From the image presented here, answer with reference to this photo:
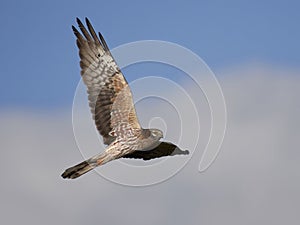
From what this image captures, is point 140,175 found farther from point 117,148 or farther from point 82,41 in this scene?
point 82,41

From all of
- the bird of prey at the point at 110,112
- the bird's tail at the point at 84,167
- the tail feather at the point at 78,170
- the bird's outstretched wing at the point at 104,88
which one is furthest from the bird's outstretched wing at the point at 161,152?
the tail feather at the point at 78,170

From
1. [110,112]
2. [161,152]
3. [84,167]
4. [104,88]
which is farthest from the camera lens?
[104,88]

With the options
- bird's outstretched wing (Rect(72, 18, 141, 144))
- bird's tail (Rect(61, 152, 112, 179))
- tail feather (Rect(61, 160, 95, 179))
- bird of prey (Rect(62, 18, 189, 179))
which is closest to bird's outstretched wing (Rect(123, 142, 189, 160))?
bird of prey (Rect(62, 18, 189, 179))

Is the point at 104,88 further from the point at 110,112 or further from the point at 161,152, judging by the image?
the point at 161,152

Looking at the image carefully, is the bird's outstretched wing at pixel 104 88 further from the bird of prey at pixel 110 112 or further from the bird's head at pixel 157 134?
the bird's head at pixel 157 134

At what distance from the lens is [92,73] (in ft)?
68.1

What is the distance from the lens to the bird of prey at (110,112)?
17875 millimetres

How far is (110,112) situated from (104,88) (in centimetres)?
120

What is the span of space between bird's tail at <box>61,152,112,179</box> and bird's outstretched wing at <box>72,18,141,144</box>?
1655mm

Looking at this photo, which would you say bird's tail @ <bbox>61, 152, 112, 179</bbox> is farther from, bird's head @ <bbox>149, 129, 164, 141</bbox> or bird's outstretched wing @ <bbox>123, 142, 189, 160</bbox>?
bird's outstretched wing @ <bbox>123, 142, 189, 160</bbox>

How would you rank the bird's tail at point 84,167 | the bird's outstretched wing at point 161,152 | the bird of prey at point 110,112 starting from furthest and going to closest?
1. the bird's outstretched wing at point 161,152
2. the bird of prey at point 110,112
3. the bird's tail at point 84,167

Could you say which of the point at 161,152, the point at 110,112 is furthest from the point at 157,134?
the point at 110,112

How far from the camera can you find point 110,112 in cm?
1973

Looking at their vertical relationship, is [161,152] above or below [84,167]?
above
